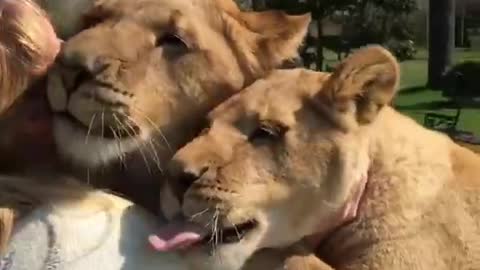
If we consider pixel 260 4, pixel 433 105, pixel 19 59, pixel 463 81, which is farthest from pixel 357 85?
pixel 463 81

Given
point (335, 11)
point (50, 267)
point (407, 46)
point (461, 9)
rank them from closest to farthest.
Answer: point (50, 267) < point (335, 11) < point (407, 46) < point (461, 9)

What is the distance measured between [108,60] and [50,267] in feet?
1.17

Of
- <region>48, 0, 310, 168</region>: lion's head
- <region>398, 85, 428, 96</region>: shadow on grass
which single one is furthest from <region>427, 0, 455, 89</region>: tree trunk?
<region>48, 0, 310, 168</region>: lion's head

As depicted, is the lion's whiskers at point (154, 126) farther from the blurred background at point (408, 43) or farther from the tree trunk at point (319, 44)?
the tree trunk at point (319, 44)

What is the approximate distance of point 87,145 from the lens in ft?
5.75

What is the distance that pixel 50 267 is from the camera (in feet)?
5.60

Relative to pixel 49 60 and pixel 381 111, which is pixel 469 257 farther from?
pixel 49 60

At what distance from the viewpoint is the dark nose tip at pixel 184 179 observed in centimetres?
172

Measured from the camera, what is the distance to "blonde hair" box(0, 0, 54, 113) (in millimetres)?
1774

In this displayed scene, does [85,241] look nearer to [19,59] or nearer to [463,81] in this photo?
[19,59]

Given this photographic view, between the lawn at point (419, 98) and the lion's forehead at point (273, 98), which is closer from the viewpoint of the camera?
the lion's forehead at point (273, 98)

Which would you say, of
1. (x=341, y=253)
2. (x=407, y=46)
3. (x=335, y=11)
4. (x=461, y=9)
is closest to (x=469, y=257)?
(x=341, y=253)

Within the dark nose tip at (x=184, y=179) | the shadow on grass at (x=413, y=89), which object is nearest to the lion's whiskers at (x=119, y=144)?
the dark nose tip at (x=184, y=179)

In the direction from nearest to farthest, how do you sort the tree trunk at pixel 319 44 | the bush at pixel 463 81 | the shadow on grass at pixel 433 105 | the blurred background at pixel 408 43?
the shadow on grass at pixel 433 105, the blurred background at pixel 408 43, the bush at pixel 463 81, the tree trunk at pixel 319 44
